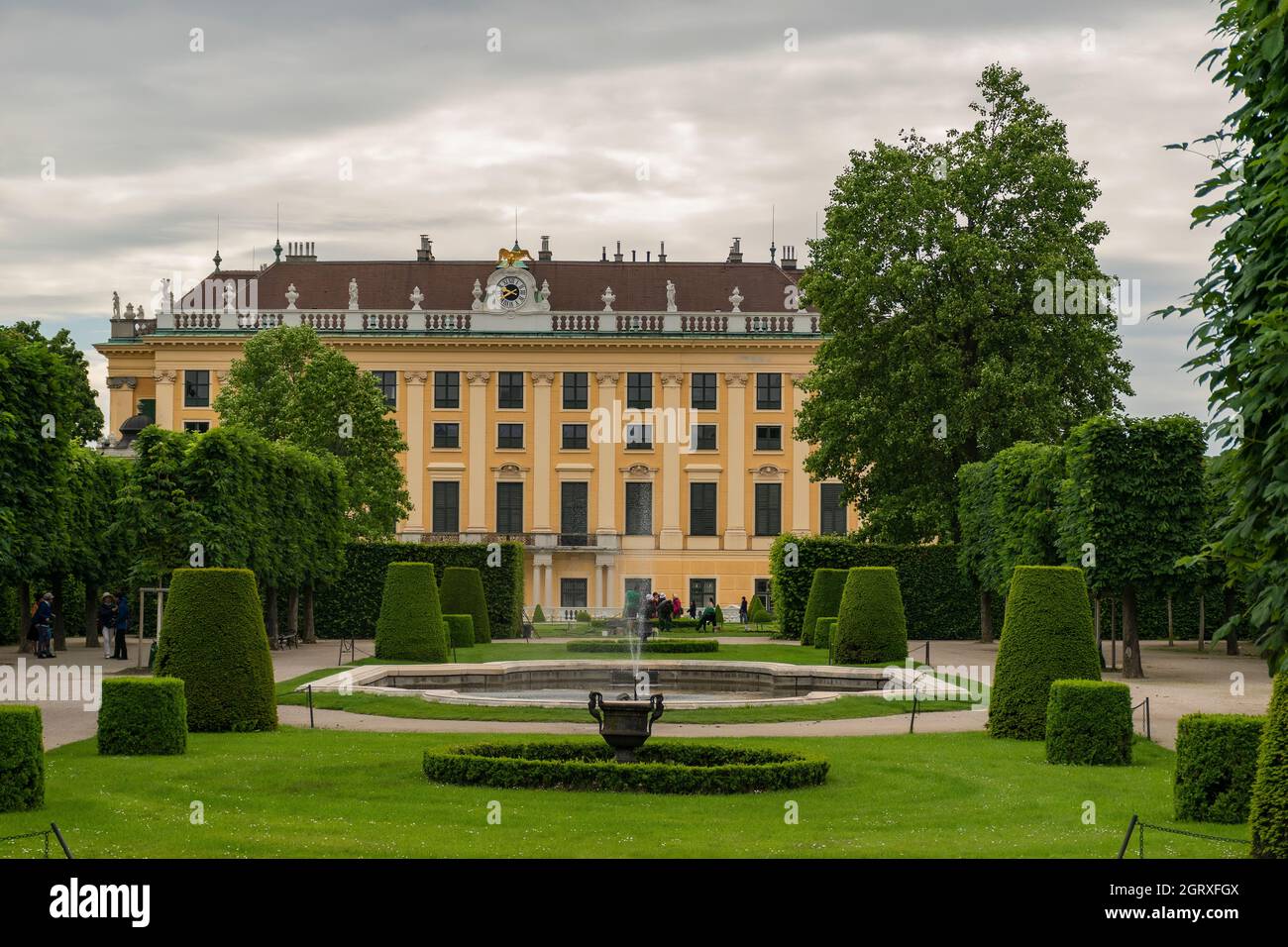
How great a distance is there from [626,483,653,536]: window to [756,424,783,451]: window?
520 cm

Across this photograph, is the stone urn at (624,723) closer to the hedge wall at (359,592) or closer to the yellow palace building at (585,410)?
the hedge wall at (359,592)

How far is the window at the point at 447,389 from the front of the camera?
69.5 meters

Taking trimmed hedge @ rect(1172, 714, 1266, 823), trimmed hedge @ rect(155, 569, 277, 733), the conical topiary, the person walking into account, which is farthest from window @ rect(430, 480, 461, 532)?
trimmed hedge @ rect(1172, 714, 1266, 823)

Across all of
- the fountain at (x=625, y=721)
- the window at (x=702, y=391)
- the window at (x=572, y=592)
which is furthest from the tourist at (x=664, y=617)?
the fountain at (x=625, y=721)

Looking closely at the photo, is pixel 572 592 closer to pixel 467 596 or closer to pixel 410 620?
pixel 467 596

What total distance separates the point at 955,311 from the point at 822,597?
8.00 meters

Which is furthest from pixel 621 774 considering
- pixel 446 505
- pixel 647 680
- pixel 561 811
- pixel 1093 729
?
pixel 446 505

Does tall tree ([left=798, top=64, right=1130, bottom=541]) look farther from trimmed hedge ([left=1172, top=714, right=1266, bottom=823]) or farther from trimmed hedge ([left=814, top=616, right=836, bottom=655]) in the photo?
trimmed hedge ([left=1172, top=714, right=1266, bottom=823])

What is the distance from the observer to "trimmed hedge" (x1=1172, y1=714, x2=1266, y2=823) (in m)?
13.2

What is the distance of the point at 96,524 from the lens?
37.9 m

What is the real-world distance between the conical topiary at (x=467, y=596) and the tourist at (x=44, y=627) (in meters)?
10.2
